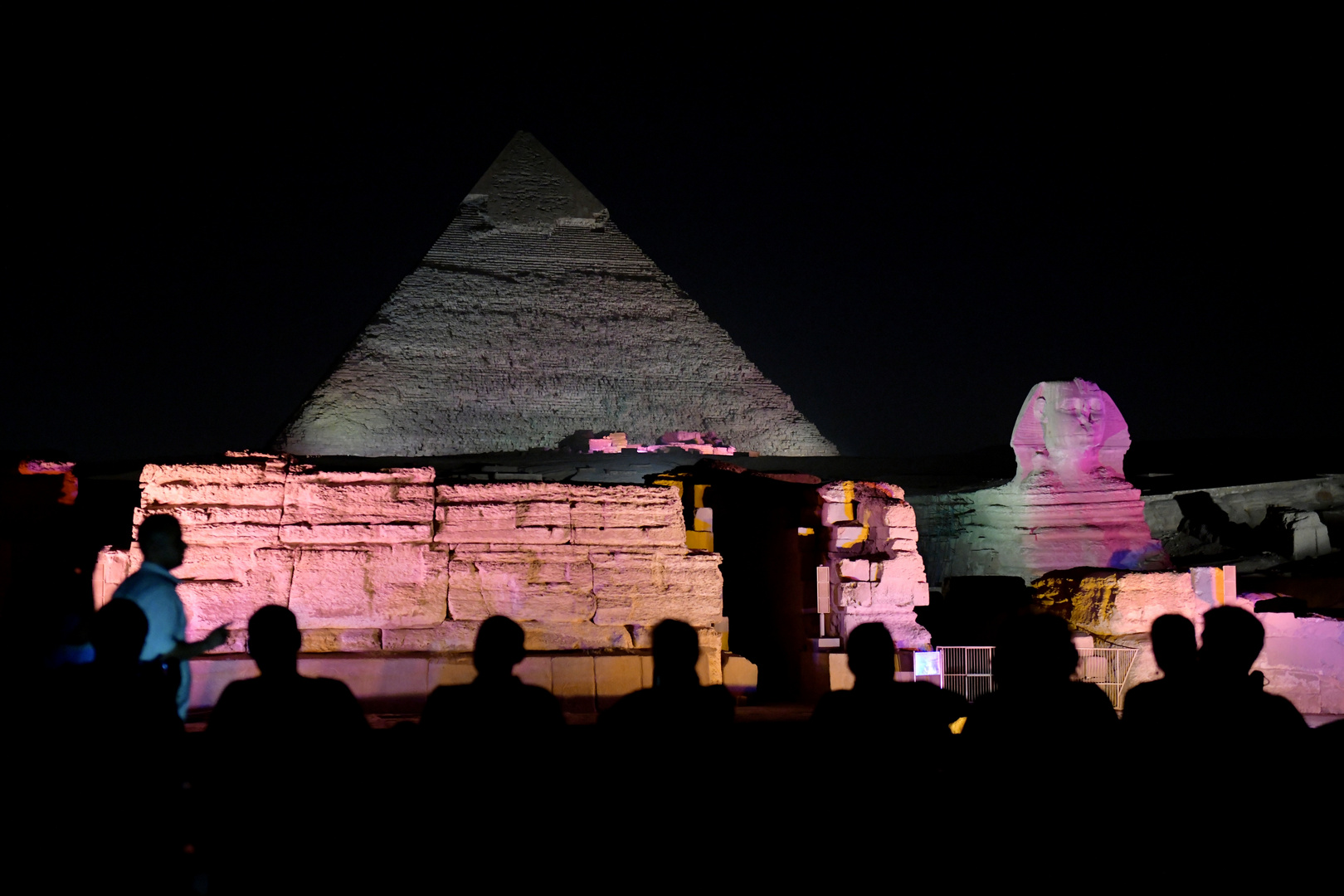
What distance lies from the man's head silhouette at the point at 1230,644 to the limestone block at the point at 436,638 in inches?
126

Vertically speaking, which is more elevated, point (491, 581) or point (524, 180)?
point (524, 180)

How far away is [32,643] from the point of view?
3.75m

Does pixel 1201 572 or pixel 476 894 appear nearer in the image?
pixel 476 894

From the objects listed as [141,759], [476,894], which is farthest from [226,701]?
[476,894]

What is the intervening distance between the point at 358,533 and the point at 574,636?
1.10m

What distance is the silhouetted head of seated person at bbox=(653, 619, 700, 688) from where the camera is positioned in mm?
2572

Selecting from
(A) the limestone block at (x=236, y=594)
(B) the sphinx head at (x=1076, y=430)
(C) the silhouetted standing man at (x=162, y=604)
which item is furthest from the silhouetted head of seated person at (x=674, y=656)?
(B) the sphinx head at (x=1076, y=430)

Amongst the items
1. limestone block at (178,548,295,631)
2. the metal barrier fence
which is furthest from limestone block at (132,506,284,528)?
the metal barrier fence

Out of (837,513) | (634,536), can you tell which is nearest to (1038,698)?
(634,536)

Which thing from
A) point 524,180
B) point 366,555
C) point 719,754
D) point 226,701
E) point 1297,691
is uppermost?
point 524,180

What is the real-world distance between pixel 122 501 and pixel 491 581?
1587 centimetres

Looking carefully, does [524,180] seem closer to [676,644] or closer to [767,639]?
[767,639]

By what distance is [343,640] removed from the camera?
4914mm

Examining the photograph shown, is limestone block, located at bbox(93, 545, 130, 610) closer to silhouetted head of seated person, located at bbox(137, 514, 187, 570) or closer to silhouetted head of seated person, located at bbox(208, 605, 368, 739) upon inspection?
silhouetted head of seated person, located at bbox(137, 514, 187, 570)
